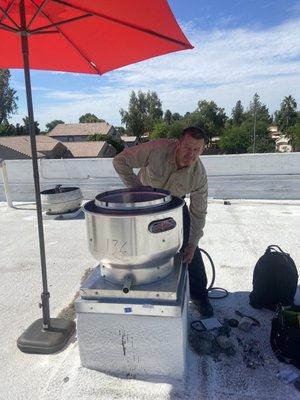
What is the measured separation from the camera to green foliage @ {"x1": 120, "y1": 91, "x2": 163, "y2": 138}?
70.7m

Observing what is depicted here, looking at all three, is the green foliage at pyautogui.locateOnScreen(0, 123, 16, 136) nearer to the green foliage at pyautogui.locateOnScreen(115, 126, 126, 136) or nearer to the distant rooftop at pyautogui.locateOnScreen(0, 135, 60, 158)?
the distant rooftop at pyautogui.locateOnScreen(0, 135, 60, 158)

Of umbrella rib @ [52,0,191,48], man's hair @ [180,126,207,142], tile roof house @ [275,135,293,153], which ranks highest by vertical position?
umbrella rib @ [52,0,191,48]

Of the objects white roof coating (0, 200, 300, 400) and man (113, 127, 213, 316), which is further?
man (113, 127, 213, 316)

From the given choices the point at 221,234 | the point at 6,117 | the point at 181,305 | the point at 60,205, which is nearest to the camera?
the point at 181,305

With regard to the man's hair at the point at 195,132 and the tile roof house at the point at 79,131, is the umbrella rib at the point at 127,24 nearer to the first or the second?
the man's hair at the point at 195,132

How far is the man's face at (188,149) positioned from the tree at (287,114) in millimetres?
92883

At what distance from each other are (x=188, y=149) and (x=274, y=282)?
1.19 metres

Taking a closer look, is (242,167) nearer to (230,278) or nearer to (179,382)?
(230,278)

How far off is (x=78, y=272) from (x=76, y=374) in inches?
57.3

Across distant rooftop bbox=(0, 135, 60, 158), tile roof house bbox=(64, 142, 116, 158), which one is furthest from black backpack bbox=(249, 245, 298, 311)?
tile roof house bbox=(64, 142, 116, 158)

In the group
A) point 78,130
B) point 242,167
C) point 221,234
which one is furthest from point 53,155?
point 221,234

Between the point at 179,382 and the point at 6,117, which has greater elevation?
the point at 6,117

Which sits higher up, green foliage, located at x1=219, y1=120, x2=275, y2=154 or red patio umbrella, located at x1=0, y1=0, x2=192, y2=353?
red patio umbrella, located at x1=0, y1=0, x2=192, y2=353

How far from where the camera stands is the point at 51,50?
2.89 metres
